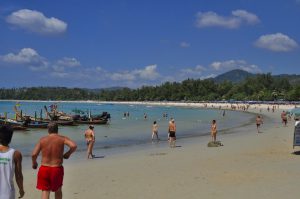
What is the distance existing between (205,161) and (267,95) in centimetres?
15335

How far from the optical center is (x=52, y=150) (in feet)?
23.1

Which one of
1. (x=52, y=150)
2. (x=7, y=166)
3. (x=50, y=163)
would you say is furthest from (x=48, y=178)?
(x=7, y=166)

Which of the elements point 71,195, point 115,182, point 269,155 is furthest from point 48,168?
point 269,155

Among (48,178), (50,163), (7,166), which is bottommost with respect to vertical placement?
(48,178)

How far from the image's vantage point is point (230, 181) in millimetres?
11914

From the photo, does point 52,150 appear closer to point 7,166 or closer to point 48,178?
point 48,178

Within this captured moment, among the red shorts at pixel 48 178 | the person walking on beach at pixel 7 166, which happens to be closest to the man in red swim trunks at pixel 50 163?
the red shorts at pixel 48 178

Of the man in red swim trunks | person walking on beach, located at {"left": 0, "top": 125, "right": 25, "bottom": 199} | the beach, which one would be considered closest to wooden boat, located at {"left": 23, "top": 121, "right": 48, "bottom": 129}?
the beach

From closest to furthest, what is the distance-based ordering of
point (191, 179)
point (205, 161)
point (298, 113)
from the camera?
point (191, 179) < point (205, 161) < point (298, 113)

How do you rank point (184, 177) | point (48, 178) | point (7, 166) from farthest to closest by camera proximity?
1. point (184, 177)
2. point (48, 178)
3. point (7, 166)

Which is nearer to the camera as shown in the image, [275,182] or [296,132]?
[275,182]

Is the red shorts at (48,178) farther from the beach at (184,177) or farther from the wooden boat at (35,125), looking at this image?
the wooden boat at (35,125)

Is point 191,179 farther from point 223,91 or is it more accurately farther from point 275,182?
point 223,91

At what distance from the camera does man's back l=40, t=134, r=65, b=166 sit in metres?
7.03
